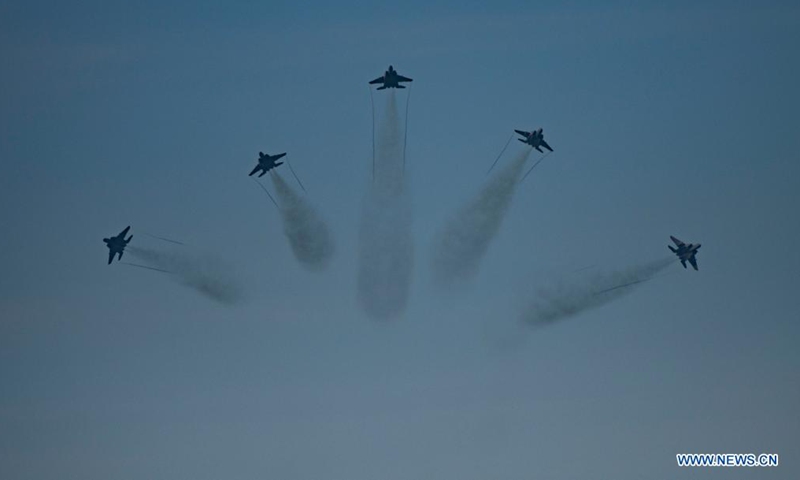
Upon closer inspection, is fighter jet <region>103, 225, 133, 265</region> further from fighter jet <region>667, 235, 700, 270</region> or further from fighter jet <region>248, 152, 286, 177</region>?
fighter jet <region>667, 235, 700, 270</region>

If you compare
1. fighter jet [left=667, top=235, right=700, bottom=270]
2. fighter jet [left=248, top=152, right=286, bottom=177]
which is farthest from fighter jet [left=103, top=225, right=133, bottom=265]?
fighter jet [left=667, top=235, right=700, bottom=270]

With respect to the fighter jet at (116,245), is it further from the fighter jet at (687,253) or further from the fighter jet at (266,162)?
the fighter jet at (687,253)

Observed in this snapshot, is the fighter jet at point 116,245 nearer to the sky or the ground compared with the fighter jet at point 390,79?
nearer to the ground

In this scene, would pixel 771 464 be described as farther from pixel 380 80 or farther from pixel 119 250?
pixel 119 250

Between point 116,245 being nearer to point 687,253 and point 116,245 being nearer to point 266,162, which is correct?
point 266,162

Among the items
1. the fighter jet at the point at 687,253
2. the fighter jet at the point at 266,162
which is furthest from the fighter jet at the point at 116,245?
the fighter jet at the point at 687,253

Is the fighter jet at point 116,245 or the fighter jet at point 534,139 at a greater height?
the fighter jet at point 534,139

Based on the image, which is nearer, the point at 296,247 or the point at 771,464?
the point at 771,464

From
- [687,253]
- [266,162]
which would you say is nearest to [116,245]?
[266,162]

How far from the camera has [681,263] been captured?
11656 centimetres

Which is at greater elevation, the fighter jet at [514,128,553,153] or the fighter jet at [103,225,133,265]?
the fighter jet at [514,128,553,153]

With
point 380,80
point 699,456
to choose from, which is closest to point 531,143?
point 380,80

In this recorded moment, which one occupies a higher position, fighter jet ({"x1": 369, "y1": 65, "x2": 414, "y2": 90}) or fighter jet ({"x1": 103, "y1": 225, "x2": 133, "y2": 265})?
fighter jet ({"x1": 369, "y1": 65, "x2": 414, "y2": 90})

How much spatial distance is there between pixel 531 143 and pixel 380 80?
10690mm
